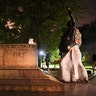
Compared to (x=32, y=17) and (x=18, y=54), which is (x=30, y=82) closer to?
(x=18, y=54)

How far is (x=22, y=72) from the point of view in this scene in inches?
626

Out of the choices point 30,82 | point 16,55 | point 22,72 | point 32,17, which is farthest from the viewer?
point 32,17

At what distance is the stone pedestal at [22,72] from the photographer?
51.2ft

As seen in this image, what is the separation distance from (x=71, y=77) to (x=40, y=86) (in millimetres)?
5047

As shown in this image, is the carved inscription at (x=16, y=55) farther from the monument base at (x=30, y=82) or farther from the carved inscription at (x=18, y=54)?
the monument base at (x=30, y=82)

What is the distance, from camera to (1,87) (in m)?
15.5

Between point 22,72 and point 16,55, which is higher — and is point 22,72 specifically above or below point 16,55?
below

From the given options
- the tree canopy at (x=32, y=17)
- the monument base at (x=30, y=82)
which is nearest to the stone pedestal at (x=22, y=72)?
the monument base at (x=30, y=82)

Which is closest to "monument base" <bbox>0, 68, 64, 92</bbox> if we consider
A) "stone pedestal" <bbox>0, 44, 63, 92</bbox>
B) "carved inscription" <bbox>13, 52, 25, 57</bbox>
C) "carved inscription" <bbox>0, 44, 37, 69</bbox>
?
"stone pedestal" <bbox>0, 44, 63, 92</bbox>

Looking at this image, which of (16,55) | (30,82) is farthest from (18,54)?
(30,82)

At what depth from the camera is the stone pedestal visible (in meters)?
15.6

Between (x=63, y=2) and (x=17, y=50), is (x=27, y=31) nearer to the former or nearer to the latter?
(x=63, y=2)

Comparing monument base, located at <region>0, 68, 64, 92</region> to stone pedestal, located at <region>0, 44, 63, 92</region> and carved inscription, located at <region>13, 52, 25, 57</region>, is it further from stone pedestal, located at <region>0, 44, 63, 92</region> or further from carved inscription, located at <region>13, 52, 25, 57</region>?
carved inscription, located at <region>13, 52, 25, 57</region>

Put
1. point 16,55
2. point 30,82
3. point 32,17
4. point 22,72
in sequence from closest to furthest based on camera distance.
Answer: point 30,82 → point 22,72 → point 16,55 → point 32,17
